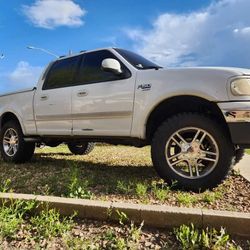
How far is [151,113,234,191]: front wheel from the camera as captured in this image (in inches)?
184

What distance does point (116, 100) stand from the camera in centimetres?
560

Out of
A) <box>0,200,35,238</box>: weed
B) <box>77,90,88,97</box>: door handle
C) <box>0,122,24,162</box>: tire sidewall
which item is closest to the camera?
<box>0,200,35,238</box>: weed

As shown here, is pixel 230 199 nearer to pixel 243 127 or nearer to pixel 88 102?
pixel 243 127

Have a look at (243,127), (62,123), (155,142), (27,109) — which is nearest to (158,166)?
(155,142)

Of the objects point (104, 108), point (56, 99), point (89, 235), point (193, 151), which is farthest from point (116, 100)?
point (89, 235)

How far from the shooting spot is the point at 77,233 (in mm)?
3477

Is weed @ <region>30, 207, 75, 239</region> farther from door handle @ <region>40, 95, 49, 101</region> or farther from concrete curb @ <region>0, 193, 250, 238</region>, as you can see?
door handle @ <region>40, 95, 49, 101</region>

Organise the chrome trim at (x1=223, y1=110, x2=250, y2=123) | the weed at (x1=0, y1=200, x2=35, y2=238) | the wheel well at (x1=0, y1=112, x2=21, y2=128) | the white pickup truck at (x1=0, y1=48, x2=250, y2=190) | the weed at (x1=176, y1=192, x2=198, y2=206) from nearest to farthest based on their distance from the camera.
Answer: the weed at (x1=0, y1=200, x2=35, y2=238) < the weed at (x1=176, y1=192, x2=198, y2=206) < the chrome trim at (x1=223, y1=110, x2=250, y2=123) < the white pickup truck at (x1=0, y1=48, x2=250, y2=190) < the wheel well at (x1=0, y1=112, x2=21, y2=128)

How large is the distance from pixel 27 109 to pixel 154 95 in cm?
310

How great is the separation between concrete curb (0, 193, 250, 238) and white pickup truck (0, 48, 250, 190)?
4.19 feet

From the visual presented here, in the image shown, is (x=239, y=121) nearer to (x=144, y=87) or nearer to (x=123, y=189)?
(x=144, y=87)

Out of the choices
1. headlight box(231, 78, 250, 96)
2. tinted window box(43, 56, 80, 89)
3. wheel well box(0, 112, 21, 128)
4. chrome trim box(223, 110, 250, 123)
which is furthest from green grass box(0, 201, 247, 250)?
wheel well box(0, 112, 21, 128)

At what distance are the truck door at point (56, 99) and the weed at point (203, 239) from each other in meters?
3.56

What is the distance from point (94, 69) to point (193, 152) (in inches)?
88.9
